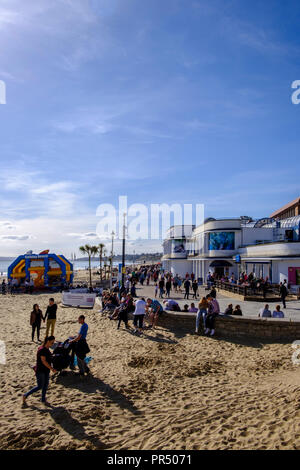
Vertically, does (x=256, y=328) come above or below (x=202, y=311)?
below

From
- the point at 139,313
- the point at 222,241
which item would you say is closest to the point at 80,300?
the point at 139,313

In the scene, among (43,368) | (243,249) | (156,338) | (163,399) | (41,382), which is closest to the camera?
(43,368)

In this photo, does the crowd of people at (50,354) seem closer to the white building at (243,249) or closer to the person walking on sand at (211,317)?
the person walking on sand at (211,317)

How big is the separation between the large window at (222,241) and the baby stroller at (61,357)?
1101 inches

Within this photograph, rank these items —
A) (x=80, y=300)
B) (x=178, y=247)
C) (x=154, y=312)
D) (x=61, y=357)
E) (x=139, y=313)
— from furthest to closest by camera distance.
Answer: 1. (x=178, y=247)
2. (x=80, y=300)
3. (x=154, y=312)
4. (x=139, y=313)
5. (x=61, y=357)

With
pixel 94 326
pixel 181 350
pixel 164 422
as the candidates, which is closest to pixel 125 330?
pixel 94 326

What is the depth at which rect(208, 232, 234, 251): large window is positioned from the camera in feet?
114

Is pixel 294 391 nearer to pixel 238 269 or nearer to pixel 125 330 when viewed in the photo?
pixel 125 330

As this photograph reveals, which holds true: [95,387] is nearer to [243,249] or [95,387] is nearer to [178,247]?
[243,249]

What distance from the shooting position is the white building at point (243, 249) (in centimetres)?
2340

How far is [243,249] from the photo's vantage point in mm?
31484

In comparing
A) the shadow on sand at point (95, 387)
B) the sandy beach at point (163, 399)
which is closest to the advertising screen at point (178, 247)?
the sandy beach at point (163, 399)

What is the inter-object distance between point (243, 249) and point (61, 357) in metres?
25.9

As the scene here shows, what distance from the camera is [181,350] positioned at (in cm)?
1077
